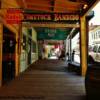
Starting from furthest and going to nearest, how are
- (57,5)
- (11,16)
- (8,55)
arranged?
(57,5) < (8,55) < (11,16)

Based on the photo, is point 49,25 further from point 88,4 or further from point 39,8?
point 88,4

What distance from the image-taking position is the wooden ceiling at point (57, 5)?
14422 mm

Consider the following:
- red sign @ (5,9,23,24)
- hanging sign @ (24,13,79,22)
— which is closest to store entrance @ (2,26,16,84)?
red sign @ (5,9,23,24)

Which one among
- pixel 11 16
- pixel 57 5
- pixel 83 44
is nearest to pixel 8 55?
pixel 11 16

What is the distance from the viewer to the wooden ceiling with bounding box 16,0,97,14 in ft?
47.3

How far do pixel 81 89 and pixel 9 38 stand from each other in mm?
4585

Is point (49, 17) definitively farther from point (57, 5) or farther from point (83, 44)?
point (83, 44)

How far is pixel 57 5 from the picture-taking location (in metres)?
15.6

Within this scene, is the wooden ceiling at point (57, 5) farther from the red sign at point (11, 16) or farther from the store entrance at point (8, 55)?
the red sign at point (11, 16)

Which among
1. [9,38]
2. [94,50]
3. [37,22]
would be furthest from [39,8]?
[94,50]

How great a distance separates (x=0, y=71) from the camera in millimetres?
10922

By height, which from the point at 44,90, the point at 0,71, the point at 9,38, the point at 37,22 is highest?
the point at 37,22

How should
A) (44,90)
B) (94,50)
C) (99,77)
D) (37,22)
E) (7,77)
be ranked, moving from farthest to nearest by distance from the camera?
(94,50), (37,22), (7,77), (44,90), (99,77)

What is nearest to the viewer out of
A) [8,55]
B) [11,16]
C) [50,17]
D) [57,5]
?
[11,16]
